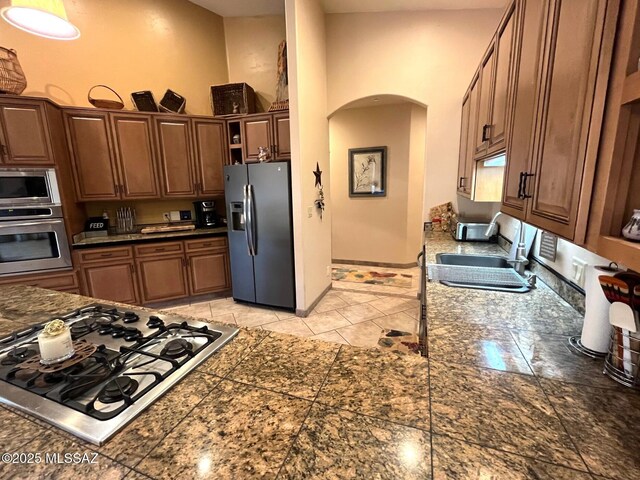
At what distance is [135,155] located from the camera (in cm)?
331

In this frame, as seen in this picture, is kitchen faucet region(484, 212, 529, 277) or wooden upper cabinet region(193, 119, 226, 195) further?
wooden upper cabinet region(193, 119, 226, 195)

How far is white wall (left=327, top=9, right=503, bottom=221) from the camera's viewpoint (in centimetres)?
317

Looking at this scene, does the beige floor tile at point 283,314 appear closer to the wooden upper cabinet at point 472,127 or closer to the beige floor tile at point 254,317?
the beige floor tile at point 254,317

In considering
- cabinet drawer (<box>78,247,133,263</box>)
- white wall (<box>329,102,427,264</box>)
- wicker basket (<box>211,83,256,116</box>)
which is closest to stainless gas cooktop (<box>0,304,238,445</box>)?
cabinet drawer (<box>78,247,133,263</box>)

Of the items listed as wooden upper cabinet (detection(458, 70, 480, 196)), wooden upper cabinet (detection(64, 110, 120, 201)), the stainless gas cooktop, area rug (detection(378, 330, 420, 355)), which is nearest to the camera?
the stainless gas cooktop

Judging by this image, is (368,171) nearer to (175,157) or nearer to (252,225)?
(252,225)

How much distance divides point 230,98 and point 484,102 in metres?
3.00

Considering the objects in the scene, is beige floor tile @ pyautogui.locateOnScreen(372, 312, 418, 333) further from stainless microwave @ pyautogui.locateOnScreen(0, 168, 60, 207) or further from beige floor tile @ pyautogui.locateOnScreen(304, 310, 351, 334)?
stainless microwave @ pyautogui.locateOnScreen(0, 168, 60, 207)

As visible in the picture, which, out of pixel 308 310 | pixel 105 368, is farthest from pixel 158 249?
pixel 105 368

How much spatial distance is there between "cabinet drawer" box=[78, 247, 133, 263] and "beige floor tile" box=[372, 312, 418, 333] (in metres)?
2.89

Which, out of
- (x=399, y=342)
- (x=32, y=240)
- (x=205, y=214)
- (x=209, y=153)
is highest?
(x=209, y=153)

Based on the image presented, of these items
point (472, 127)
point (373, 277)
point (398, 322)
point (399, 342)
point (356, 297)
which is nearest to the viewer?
point (399, 342)

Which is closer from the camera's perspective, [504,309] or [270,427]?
[270,427]

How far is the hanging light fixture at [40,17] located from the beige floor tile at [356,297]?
3.45 meters
